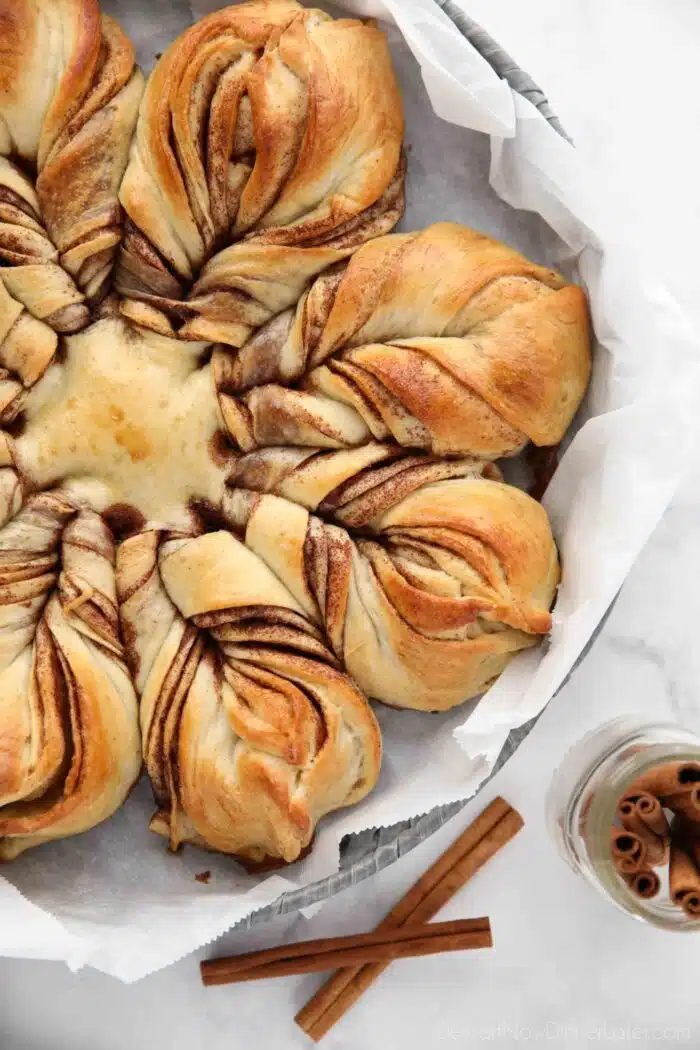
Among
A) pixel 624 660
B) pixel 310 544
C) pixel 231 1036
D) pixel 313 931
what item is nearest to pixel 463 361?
pixel 310 544

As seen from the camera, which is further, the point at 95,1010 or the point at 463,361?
the point at 95,1010

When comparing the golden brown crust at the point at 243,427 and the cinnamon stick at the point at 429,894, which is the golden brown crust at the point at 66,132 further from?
the cinnamon stick at the point at 429,894

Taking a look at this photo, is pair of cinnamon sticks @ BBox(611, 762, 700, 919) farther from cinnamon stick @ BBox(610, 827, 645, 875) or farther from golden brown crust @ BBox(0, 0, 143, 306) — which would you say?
golden brown crust @ BBox(0, 0, 143, 306)

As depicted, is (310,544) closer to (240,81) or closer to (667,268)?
(240,81)

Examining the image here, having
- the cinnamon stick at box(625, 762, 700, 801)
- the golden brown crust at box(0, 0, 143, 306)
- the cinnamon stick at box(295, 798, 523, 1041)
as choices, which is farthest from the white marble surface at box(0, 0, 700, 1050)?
the golden brown crust at box(0, 0, 143, 306)

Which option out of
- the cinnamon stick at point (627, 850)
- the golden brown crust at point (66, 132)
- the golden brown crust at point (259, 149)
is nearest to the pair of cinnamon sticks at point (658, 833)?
the cinnamon stick at point (627, 850)
